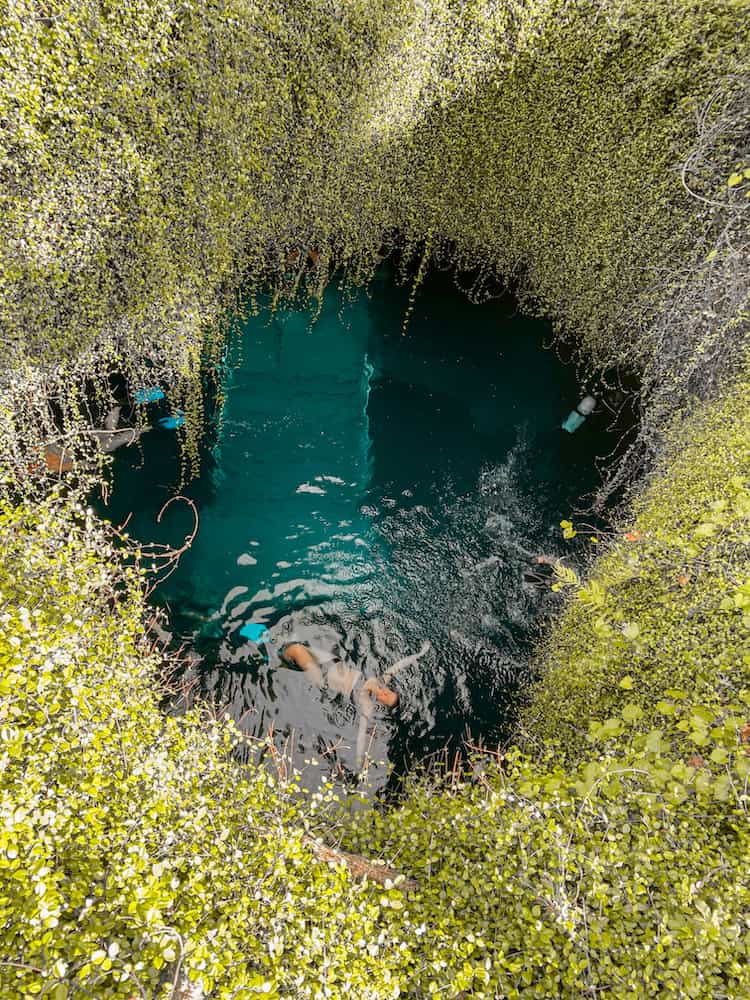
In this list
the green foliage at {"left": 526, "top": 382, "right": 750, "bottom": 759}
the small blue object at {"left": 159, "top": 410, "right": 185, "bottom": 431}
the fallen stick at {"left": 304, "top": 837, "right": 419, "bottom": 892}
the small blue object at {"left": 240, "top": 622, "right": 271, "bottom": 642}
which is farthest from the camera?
the small blue object at {"left": 159, "top": 410, "right": 185, "bottom": 431}

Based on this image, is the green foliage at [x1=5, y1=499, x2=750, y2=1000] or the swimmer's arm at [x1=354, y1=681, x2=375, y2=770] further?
the swimmer's arm at [x1=354, y1=681, x2=375, y2=770]

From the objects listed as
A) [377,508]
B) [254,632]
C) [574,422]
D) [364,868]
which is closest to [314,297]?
[377,508]

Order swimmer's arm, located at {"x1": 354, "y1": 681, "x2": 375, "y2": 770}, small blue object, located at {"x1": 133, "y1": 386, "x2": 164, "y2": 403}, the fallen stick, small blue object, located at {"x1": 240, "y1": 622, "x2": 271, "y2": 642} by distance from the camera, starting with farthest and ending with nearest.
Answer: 1. small blue object, located at {"x1": 133, "y1": 386, "x2": 164, "y2": 403}
2. small blue object, located at {"x1": 240, "y1": 622, "x2": 271, "y2": 642}
3. swimmer's arm, located at {"x1": 354, "y1": 681, "x2": 375, "y2": 770}
4. the fallen stick

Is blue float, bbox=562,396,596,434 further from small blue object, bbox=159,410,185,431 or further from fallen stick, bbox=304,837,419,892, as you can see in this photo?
fallen stick, bbox=304,837,419,892

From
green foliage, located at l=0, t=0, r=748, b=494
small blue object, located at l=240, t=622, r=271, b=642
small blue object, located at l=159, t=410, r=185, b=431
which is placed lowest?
small blue object, located at l=240, t=622, r=271, b=642

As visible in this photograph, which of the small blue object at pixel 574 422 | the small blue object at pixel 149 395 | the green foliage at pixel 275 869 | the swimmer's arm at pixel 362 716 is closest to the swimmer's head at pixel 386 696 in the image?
the swimmer's arm at pixel 362 716

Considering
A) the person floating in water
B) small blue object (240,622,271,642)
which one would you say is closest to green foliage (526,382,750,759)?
the person floating in water

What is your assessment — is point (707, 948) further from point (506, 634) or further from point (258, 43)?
point (258, 43)

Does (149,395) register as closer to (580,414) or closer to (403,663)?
(403,663)
